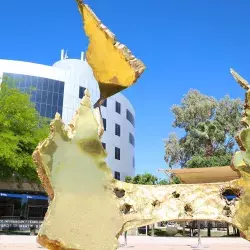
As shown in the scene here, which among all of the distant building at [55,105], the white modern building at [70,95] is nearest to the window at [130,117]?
the white modern building at [70,95]

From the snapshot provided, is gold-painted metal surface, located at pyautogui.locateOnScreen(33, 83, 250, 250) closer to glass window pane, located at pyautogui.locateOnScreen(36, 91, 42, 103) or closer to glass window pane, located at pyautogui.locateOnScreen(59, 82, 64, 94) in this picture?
glass window pane, located at pyautogui.locateOnScreen(36, 91, 42, 103)

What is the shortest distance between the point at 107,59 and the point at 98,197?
1.48 metres

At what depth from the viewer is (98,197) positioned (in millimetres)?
3854

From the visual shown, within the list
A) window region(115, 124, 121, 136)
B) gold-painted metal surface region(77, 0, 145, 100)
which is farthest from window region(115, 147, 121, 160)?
gold-painted metal surface region(77, 0, 145, 100)

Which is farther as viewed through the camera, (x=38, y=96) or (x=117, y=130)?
(x=117, y=130)

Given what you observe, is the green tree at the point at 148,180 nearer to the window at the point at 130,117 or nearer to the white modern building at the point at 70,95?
the white modern building at the point at 70,95

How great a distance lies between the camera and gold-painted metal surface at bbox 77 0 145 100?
410 cm

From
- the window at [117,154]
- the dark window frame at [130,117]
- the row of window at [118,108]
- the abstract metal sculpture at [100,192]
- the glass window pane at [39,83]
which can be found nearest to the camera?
the abstract metal sculpture at [100,192]

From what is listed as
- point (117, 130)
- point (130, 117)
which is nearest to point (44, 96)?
point (117, 130)

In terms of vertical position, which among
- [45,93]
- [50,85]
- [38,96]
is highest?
[50,85]

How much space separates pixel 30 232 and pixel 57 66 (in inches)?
697

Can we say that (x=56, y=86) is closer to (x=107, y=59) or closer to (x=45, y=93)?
(x=45, y=93)

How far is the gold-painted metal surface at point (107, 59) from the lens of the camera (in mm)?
4098

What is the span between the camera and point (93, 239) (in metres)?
3.64
